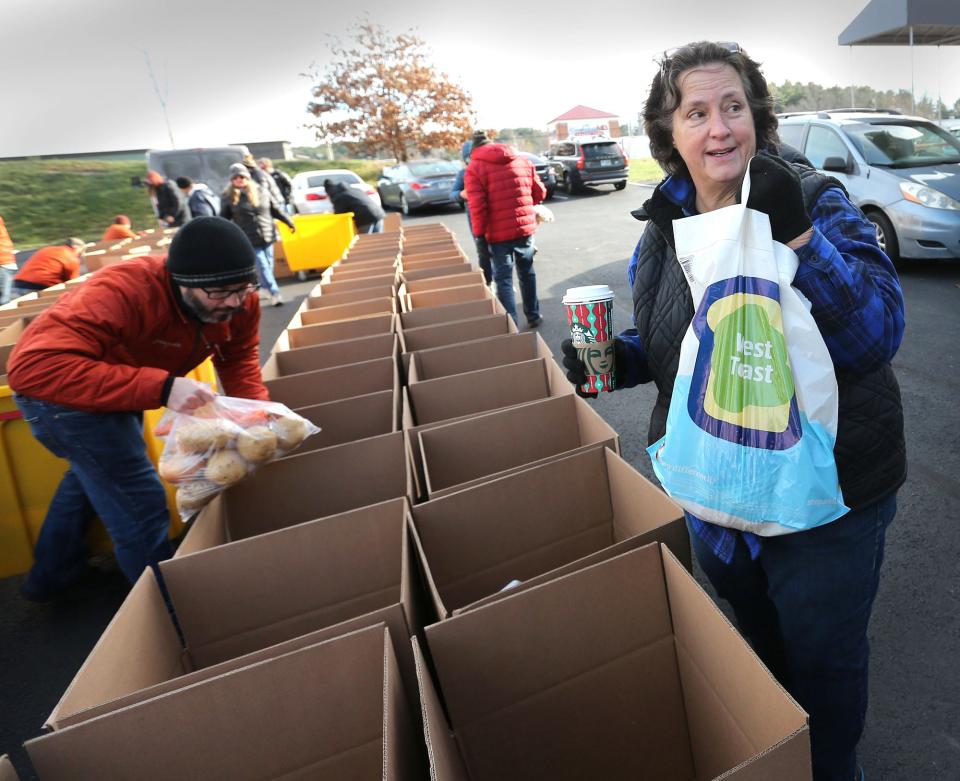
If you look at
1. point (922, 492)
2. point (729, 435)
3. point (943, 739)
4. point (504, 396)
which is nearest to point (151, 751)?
point (729, 435)

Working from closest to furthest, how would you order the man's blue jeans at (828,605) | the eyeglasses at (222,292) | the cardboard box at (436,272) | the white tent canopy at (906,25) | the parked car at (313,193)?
the man's blue jeans at (828,605), the eyeglasses at (222,292), the cardboard box at (436,272), the white tent canopy at (906,25), the parked car at (313,193)

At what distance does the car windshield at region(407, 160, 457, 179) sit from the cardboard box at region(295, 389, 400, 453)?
13.8 metres

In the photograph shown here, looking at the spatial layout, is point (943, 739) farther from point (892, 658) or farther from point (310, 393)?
point (310, 393)

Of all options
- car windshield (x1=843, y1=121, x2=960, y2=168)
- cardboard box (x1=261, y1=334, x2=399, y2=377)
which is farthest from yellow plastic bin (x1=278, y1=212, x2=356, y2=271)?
car windshield (x1=843, y1=121, x2=960, y2=168)

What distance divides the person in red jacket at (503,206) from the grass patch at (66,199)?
19243mm

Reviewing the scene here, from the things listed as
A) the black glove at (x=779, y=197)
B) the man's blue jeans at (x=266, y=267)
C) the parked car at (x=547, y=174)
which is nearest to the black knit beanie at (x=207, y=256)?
the black glove at (x=779, y=197)

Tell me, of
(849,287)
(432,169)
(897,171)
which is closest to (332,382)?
(849,287)

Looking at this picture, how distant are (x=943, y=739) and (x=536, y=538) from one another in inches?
51.1

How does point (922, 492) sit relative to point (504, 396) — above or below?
below

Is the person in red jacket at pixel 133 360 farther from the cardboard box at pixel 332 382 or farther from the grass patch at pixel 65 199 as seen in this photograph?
the grass patch at pixel 65 199

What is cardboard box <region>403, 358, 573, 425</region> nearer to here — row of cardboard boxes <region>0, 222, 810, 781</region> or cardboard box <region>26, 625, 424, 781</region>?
row of cardboard boxes <region>0, 222, 810, 781</region>

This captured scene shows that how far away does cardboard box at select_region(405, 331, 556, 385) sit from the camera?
271 cm

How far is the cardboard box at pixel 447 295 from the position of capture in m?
3.71

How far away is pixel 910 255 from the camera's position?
18.8ft
